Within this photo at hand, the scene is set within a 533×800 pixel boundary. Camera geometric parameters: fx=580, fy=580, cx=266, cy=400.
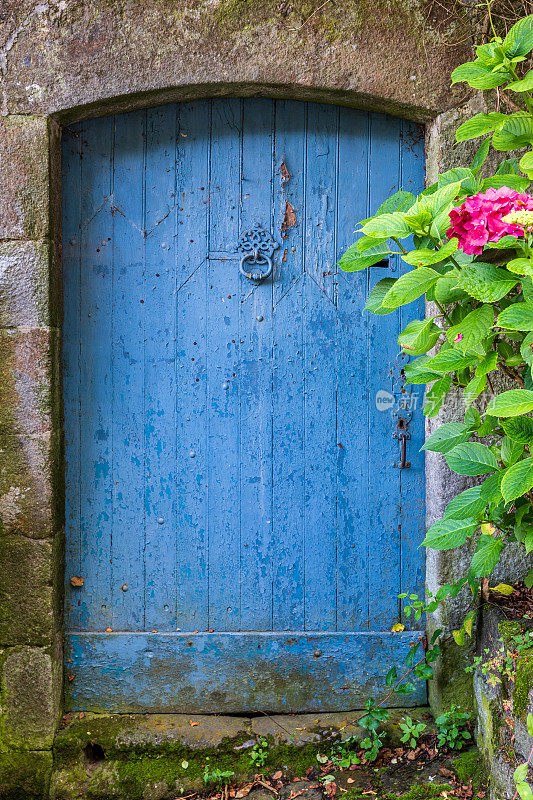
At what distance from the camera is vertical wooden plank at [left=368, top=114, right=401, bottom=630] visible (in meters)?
2.23

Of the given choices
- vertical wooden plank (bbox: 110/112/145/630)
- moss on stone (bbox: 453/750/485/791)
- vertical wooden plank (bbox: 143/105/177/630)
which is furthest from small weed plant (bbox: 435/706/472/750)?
vertical wooden plank (bbox: 110/112/145/630)

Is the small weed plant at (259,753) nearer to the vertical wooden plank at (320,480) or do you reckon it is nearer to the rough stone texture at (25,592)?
the vertical wooden plank at (320,480)

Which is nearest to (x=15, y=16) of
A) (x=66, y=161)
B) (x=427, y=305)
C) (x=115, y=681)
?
(x=66, y=161)

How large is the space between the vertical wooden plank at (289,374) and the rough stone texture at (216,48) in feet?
0.69

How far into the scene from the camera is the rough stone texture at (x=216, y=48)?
6.60 ft

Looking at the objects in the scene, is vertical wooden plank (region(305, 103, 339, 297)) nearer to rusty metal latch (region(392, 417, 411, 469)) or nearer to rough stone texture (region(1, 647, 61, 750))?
rusty metal latch (region(392, 417, 411, 469))

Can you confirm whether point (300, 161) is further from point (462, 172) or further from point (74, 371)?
point (74, 371)

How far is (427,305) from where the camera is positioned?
219cm

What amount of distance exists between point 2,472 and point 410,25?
84.1 inches

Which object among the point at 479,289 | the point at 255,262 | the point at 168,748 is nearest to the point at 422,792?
the point at 168,748

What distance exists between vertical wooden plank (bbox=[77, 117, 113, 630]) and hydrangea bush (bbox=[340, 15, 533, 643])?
1.01 m

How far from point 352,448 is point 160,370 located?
0.80 meters

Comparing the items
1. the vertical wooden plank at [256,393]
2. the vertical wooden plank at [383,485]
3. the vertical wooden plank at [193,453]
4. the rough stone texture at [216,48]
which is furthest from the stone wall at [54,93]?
the vertical wooden plank at [383,485]

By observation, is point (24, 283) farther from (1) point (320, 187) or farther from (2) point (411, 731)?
(2) point (411, 731)
